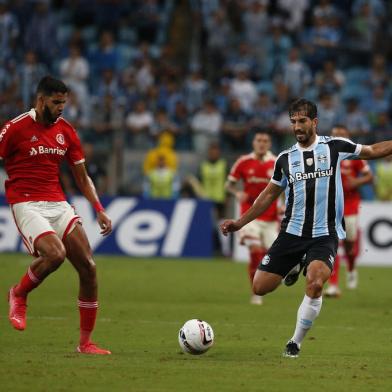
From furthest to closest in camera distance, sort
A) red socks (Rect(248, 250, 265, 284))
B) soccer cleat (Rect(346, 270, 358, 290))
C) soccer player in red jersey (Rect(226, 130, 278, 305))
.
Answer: soccer cleat (Rect(346, 270, 358, 290)), soccer player in red jersey (Rect(226, 130, 278, 305)), red socks (Rect(248, 250, 265, 284))

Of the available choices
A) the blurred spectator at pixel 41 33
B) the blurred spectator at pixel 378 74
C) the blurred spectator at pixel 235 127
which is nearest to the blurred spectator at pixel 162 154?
the blurred spectator at pixel 235 127

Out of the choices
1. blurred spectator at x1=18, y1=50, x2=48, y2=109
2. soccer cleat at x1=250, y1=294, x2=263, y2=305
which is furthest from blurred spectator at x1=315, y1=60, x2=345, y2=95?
soccer cleat at x1=250, y1=294, x2=263, y2=305

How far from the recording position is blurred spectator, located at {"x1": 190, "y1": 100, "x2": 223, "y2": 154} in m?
23.3

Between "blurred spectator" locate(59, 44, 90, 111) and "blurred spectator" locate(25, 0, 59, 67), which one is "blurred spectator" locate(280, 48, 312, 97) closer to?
"blurred spectator" locate(59, 44, 90, 111)

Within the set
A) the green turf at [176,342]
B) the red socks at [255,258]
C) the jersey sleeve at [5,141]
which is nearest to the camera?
the green turf at [176,342]

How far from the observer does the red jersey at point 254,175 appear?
15.4 m

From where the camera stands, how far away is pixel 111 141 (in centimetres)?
2306

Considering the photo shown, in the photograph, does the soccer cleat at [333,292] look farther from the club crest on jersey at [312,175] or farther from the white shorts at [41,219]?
the white shorts at [41,219]

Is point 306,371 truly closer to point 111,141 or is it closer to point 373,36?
point 111,141

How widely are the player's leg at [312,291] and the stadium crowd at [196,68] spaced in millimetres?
13273

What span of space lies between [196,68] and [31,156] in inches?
658

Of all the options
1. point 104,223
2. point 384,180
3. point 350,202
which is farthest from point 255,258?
point 384,180

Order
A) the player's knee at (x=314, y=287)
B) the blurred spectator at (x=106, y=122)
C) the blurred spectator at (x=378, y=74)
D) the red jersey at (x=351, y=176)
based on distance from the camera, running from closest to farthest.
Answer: the player's knee at (x=314, y=287) → the red jersey at (x=351, y=176) → the blurred spectator at (x=106, y=122) → the blurred spectator at (x=378, y=74)

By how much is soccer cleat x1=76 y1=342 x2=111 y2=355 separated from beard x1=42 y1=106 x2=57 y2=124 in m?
2.04
